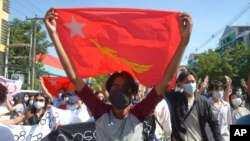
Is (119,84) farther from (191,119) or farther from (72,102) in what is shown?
(72,102)

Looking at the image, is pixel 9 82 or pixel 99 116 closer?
pixel 99 116

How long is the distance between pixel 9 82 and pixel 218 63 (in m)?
38.2

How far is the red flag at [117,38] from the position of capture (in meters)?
4.18

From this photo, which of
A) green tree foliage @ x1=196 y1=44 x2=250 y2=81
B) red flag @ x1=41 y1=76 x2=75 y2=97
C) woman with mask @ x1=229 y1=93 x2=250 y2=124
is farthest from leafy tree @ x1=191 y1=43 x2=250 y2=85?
woman with mask @ x1=229 y1=93 x2=250 y2=124

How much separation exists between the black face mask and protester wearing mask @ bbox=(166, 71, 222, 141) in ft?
6.58

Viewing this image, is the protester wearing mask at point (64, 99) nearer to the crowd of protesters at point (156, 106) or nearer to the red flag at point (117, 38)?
the crowd of protesters at point (156, 106)

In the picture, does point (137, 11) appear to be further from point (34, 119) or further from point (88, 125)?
point (34, 119)

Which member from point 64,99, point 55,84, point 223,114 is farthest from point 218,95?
point 55,84

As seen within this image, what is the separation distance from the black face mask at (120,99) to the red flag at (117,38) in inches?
43.6

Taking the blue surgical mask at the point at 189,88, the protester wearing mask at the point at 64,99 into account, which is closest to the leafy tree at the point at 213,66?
the protester wearing mask at the point at 64,99

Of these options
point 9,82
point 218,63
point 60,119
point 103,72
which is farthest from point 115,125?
point 218,63

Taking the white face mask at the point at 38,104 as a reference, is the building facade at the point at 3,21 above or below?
above

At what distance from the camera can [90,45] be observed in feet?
14.0

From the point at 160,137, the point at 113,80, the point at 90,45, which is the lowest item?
the point at 160,137
